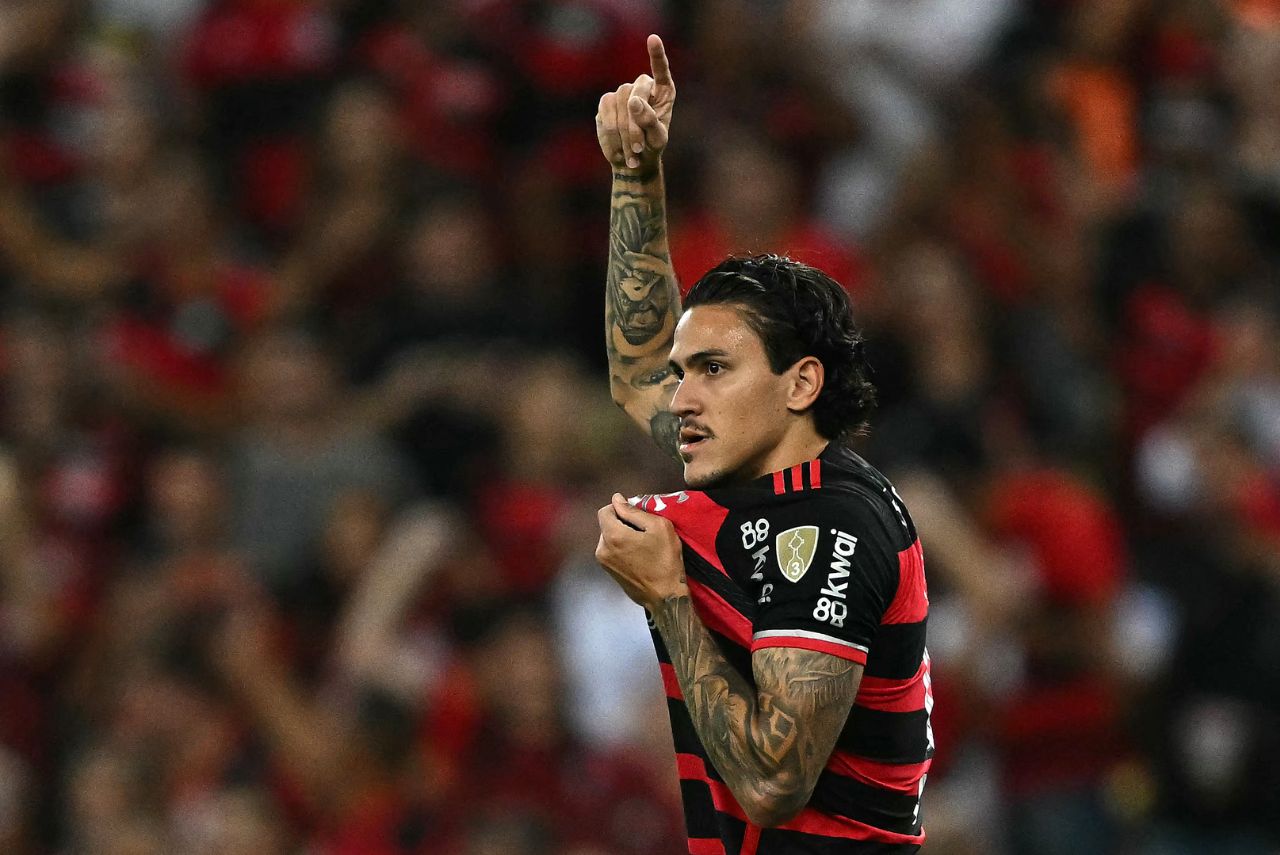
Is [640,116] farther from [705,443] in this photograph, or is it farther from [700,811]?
[700,811]

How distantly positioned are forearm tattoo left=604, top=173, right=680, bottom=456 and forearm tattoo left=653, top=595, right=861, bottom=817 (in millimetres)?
855

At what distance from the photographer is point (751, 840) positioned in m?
3.54

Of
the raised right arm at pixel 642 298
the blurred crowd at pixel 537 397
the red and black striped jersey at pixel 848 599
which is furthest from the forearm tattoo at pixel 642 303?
the blurred crowd at pixel 537 397

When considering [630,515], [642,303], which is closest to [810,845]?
[630,515]

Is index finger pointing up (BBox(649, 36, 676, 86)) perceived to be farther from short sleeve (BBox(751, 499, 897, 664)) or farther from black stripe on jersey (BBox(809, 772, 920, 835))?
black stripe on jersey (BBox(809, 772, 920, 835))

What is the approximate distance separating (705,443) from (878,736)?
1.96ft

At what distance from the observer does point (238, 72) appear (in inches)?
364

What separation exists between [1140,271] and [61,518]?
4.69 m

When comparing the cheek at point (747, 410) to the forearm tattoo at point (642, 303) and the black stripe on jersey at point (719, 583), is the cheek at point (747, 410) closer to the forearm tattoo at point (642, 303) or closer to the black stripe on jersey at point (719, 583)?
the black stripe on jersey at point (719, 583)

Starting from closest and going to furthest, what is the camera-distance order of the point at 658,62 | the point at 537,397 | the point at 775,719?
the point at 775,719 < the point at 658,62 < the point at 537,397

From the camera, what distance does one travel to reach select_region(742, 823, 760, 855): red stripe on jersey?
3.54 m

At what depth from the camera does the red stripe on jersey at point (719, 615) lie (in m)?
3.48

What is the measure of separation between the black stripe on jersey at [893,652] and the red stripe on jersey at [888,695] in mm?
11

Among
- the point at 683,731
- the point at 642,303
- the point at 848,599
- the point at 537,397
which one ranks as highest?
the point at 537,397
